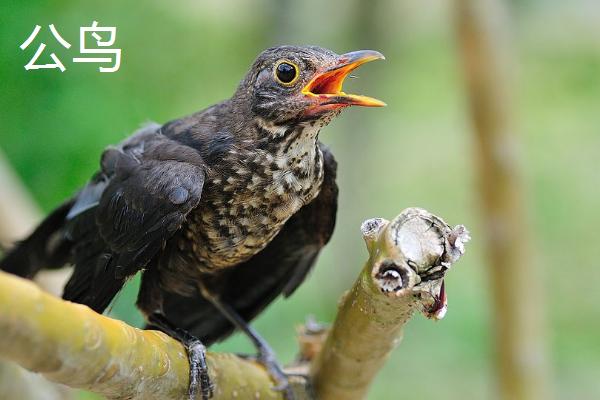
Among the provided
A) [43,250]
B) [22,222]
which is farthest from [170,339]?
[22,222]

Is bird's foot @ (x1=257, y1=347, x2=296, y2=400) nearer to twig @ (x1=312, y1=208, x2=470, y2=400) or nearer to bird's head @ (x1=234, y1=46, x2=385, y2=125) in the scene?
twig @ (x1=312, y1=208, x2=470, y2=400)

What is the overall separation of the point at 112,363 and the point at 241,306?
3.54 feet

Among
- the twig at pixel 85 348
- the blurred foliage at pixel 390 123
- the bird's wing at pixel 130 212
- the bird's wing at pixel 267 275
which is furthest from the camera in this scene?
the blurred foliage at pixel 390 123

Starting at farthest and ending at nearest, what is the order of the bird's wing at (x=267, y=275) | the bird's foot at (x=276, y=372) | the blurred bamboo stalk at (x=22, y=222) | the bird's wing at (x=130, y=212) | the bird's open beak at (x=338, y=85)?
1. the blurred bamboo stalk at (x=22, y=222)
2. the bird's wing at (x=267, y=275)
3. the bird's foot at (x=276, y=372)
4. the bird's wing at (x=130, y=212)
5. the bird's open beak at (x=338, y=85)

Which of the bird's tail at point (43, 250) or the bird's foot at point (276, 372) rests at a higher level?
the bird's tail at point (43, 250)

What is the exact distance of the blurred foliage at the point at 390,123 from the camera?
3.25m

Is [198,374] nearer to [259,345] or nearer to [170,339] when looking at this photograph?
[170,339]

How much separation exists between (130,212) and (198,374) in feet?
1.40

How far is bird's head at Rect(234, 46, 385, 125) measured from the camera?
1891mm

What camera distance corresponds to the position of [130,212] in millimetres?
1988

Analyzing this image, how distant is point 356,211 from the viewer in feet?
17.8

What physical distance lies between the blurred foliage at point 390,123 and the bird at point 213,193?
0.70 meters

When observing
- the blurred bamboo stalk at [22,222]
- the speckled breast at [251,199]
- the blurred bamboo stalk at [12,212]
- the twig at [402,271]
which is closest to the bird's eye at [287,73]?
the speckled breast at [251,199]

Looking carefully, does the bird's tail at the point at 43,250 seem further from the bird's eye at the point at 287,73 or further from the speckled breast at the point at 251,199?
the bird's eye at the point at 287,73
